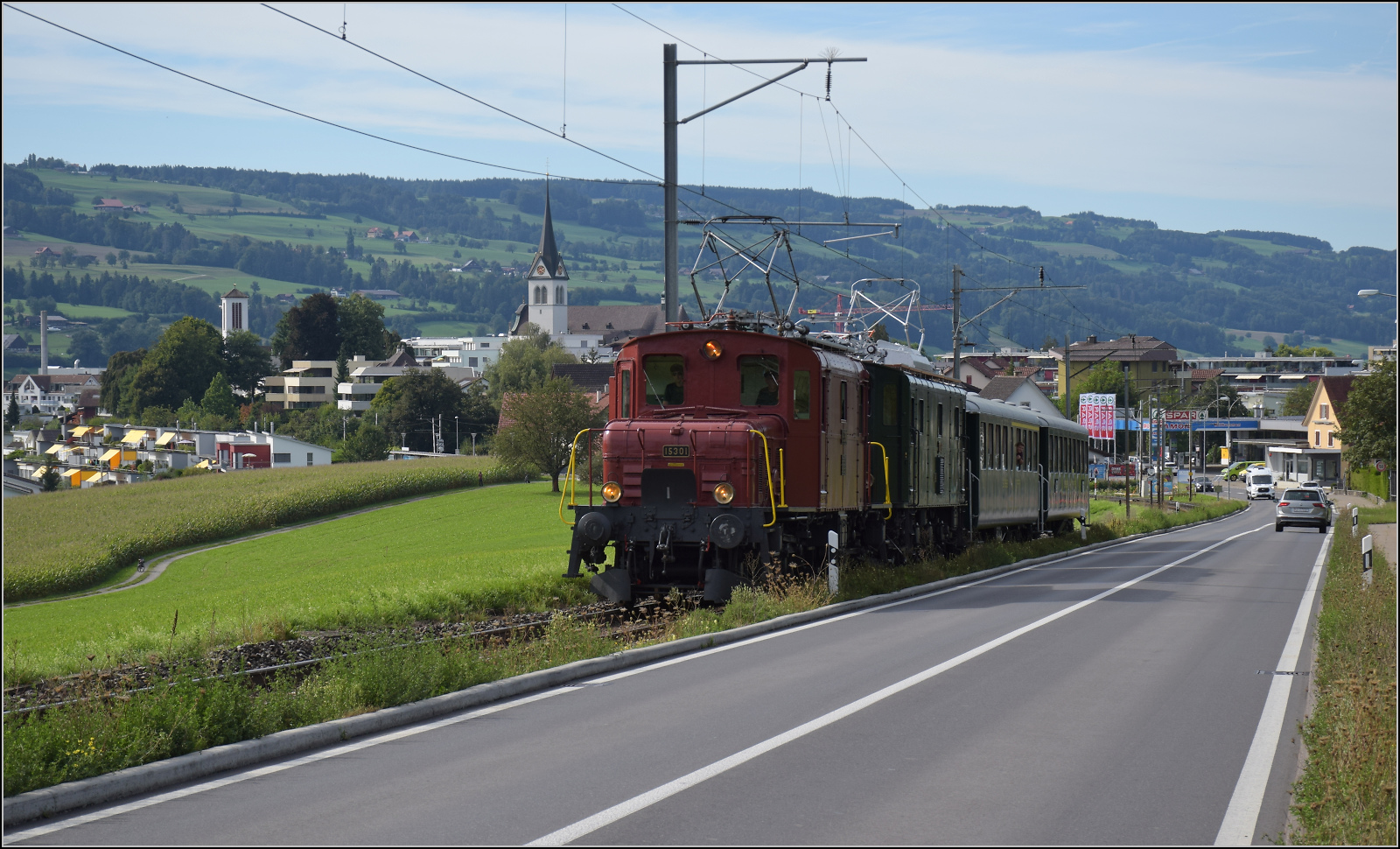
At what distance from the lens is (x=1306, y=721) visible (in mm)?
10180

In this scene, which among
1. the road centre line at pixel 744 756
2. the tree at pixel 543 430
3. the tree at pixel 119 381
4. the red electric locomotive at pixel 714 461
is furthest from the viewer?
the tree at pixel 119 381

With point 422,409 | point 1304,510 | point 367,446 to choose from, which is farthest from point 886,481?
point 422,409

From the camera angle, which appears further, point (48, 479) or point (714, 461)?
point (48, 479)

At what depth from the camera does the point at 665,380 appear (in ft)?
64.9

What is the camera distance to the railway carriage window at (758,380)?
63.3 feet

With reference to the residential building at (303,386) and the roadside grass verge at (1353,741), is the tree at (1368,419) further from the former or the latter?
the residential building at (303,386)

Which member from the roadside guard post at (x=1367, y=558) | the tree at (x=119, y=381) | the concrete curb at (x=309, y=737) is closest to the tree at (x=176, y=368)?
the tree at (x=119, y=381)

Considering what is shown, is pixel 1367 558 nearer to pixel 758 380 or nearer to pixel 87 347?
pixel 758 380

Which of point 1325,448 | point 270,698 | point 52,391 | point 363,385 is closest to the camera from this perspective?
point 270,698

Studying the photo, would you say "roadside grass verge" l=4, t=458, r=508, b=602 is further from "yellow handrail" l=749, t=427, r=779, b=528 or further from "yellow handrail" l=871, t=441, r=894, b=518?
"yellow handrail" l=749, t=427, r=779, b=528

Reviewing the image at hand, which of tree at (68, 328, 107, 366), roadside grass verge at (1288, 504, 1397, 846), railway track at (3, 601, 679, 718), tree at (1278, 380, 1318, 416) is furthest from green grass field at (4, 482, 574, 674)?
tree at (68, 328, 107, 366)

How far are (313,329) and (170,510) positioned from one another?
106m

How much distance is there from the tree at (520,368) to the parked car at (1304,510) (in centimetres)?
9719

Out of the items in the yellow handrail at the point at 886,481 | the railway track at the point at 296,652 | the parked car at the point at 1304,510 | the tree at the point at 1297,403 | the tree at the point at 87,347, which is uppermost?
the tree at the point at 87,347
